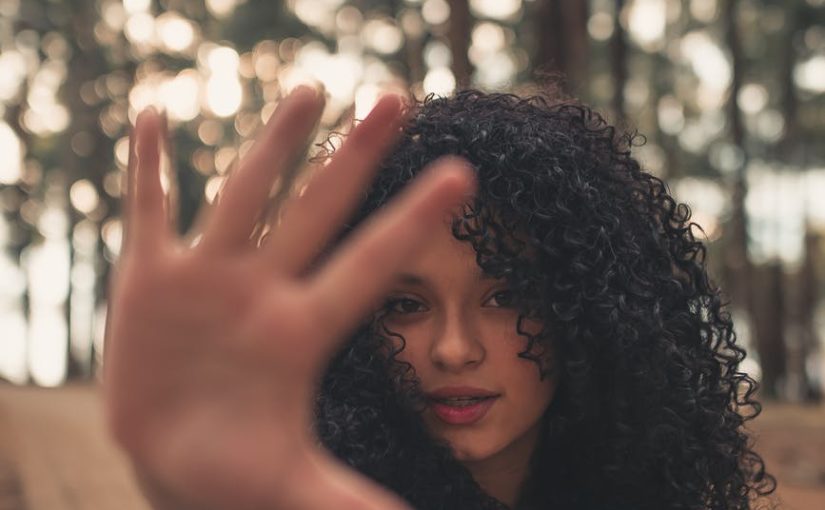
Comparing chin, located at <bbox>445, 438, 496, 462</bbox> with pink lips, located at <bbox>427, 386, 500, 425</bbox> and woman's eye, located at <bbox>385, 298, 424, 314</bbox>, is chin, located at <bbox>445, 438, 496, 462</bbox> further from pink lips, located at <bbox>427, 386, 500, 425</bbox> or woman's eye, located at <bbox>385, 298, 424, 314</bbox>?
woman's eye, located at <bbox>385, 298, 424, 314</bbox>

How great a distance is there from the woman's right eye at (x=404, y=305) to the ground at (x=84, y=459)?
4.12 feet

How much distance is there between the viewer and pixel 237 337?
46.4 inches

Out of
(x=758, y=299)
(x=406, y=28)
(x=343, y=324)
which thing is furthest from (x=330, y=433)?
(x=758, y=299)

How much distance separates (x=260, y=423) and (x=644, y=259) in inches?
60.0

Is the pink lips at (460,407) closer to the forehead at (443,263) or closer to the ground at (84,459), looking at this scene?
the forehead at (443,263)

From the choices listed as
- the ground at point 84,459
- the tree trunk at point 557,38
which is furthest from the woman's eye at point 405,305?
the tree trunk at point 557,38

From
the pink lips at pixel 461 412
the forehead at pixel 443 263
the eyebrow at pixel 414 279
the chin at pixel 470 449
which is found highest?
the forehead at pixel 443 263

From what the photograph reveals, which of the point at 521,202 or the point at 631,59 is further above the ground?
the point at 631,59

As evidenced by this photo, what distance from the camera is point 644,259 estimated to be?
249 cm

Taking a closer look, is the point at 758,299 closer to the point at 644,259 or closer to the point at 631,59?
the point at 631,59

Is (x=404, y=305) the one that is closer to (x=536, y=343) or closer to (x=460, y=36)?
(x=536, y=343)

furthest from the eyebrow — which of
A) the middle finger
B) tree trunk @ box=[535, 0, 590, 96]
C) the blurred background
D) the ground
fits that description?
the blurred background

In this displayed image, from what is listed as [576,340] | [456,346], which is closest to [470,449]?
[456,346]

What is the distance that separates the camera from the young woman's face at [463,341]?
224cm
